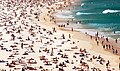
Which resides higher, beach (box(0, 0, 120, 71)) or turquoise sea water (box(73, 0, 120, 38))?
beach (box(0, 0, 120, 71))

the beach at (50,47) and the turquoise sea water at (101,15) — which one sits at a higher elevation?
the beach at (50,47)

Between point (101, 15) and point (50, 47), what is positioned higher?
point (50, 47)

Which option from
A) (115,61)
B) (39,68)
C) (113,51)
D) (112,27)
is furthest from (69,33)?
(39,68)

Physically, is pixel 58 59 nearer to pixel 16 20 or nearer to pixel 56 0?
pixel 16 20

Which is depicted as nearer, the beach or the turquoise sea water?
the beach
